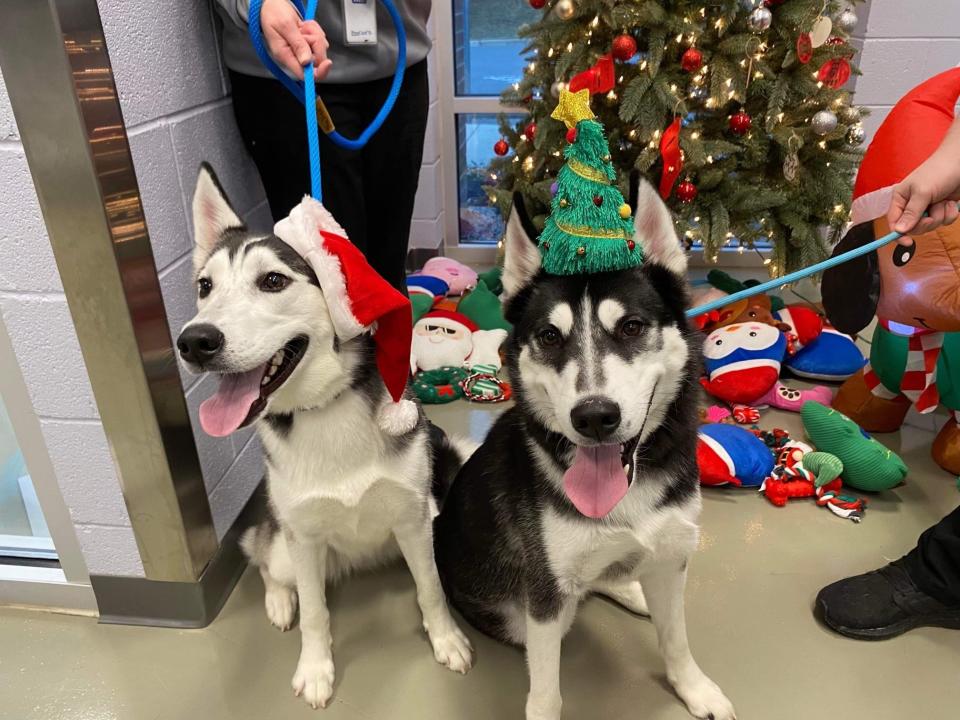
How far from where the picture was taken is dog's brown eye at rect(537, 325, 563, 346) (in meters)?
1.16

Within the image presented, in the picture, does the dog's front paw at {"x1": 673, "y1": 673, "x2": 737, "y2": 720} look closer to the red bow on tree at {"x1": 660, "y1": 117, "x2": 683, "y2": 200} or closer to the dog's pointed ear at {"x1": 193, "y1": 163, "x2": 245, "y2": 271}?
the dog's pointed ear at {"x1": 193, "y1": 163, "x2": 245, "y2": 271}

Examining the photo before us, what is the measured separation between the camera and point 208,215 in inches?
54.0

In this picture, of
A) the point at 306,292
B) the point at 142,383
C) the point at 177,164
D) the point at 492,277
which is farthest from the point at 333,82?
the point at 492,277

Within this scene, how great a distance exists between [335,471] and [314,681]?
516mm

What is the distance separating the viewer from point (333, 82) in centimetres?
172

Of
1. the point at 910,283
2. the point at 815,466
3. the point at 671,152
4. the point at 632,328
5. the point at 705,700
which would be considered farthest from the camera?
the point at 671,152

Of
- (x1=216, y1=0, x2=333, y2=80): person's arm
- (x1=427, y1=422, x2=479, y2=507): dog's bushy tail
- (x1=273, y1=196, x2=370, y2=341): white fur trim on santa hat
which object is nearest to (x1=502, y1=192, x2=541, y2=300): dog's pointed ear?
(x1=273, y1=196, x2=370, y2=341): white fur trim on santa hat

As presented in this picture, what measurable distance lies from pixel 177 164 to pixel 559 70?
1560 millimetres

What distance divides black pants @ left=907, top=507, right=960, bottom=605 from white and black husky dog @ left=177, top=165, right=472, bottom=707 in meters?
1.13

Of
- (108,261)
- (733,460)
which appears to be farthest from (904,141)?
(108,261)

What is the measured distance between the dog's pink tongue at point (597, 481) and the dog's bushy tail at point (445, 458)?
0.67 m

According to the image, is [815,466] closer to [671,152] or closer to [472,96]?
[671,152]

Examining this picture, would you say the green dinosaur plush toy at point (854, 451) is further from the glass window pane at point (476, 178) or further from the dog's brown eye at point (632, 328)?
the glass window pane at point (476, 178)

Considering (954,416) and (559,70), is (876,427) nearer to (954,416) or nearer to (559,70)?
(954,416)
